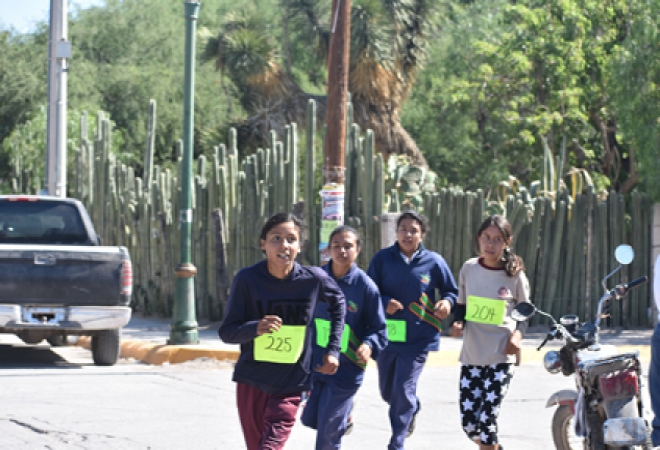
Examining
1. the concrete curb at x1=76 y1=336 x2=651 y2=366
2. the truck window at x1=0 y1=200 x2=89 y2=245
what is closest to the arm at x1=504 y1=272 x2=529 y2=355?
the concrete curb at x1=76 y1=336 x2=651 y2=366

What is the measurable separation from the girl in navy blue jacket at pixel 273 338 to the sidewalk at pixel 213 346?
672 centimetres

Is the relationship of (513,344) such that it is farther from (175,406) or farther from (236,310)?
(175,406)

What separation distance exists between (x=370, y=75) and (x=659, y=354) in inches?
839

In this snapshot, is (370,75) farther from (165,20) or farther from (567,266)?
(165,20)

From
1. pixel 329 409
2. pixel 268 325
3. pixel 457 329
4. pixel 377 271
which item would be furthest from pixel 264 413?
pixel 377 271

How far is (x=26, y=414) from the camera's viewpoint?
8.27 meters

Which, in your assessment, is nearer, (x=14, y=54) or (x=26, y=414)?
(x=26, y=414)

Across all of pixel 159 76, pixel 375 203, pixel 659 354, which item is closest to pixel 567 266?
pixel 375 203

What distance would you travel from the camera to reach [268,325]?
192 inches

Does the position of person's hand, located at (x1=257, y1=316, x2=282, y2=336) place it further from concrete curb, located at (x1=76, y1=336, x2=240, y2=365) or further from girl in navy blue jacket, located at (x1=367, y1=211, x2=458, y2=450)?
concrete curb, located at (x1=76, y1=336, x2=240, y2=365)

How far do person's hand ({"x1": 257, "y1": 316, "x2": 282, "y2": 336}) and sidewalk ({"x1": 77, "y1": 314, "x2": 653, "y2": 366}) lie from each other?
696 centimetres

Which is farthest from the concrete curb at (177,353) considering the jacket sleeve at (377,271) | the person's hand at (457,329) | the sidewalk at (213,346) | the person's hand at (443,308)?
the person's hand at (457,329)

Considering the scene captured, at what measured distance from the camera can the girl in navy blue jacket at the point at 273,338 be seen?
16.5 feet

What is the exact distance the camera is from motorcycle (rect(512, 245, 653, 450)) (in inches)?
210
